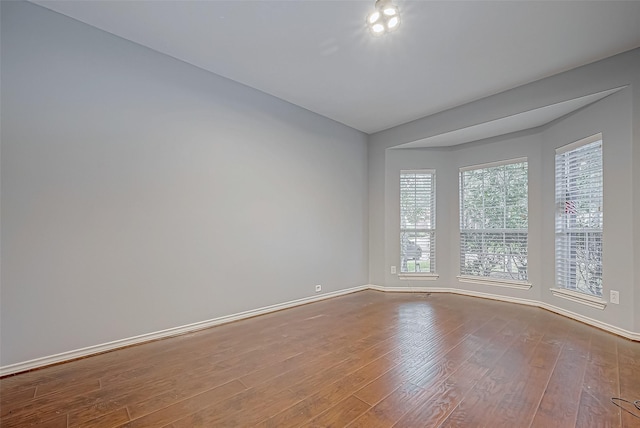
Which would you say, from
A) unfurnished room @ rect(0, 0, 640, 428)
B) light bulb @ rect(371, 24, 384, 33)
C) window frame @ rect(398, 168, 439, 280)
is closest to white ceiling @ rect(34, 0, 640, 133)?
unfurnished room @ rect(0, 0, 640, 428)

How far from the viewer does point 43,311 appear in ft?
7.41

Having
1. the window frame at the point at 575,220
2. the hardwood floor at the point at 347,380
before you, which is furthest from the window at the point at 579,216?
the hardwood floor at the point at 347,380

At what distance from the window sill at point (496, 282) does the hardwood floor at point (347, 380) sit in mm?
933

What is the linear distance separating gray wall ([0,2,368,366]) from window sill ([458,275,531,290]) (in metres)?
2.65

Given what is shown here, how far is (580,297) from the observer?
337 centimetres

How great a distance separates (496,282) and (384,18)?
3941 millimetres

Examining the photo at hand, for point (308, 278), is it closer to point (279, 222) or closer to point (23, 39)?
point (279, 222)

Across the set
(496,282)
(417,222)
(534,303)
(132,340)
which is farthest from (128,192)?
(534,303)

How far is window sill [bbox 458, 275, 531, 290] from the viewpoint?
414 cm

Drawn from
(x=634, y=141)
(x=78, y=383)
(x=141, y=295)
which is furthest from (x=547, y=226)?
(x=78, y=383)

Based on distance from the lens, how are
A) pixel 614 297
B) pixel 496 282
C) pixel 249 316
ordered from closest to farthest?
pixel 614 297, pixel 249 316, pixel 496 282

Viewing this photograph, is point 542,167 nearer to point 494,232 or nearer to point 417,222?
point 494,232

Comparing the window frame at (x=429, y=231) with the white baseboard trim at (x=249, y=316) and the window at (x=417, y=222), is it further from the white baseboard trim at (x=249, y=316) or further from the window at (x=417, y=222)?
the white baseboard trim at (x=249, y=316)

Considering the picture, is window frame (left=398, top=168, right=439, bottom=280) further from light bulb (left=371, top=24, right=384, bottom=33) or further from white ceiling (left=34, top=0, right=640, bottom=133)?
light bulb (left=371, top=24, right=384, bottom=33)
